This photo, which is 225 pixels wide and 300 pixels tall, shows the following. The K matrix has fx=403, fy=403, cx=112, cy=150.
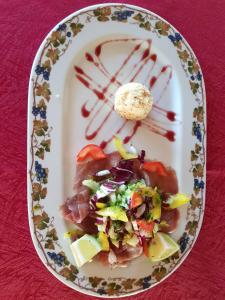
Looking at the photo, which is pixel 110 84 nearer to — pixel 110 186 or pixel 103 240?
pixel 110 186

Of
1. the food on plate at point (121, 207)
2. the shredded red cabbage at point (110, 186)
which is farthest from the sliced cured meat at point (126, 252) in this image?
the shredded red cabbage at point (110, 186)

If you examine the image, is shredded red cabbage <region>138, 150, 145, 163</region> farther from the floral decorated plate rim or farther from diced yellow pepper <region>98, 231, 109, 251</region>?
diced yellow pepper <region>98, 231, 109, 251</region>

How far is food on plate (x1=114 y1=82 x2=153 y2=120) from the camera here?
1.51 m

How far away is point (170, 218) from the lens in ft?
5.17

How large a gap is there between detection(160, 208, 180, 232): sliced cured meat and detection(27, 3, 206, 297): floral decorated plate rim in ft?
0.18

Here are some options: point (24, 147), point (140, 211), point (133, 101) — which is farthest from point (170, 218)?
point (24, 147)

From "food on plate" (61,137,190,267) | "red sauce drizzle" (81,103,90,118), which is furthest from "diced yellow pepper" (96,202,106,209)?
"red sauce drizzle" (81,103,90,118)

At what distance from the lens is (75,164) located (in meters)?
1.54

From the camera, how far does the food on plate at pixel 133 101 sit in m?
1.51

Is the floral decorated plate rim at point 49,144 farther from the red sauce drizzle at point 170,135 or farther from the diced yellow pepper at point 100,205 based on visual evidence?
the diced yellow pepper at point 100,205

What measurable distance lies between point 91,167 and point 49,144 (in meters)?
0.18

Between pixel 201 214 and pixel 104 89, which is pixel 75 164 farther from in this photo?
pixel 201 214

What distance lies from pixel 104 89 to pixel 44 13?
0.37 meters

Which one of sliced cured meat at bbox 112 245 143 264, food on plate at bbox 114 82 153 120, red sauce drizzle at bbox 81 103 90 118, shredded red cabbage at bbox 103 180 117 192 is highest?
food on plate at bbox 114 82 153 120
